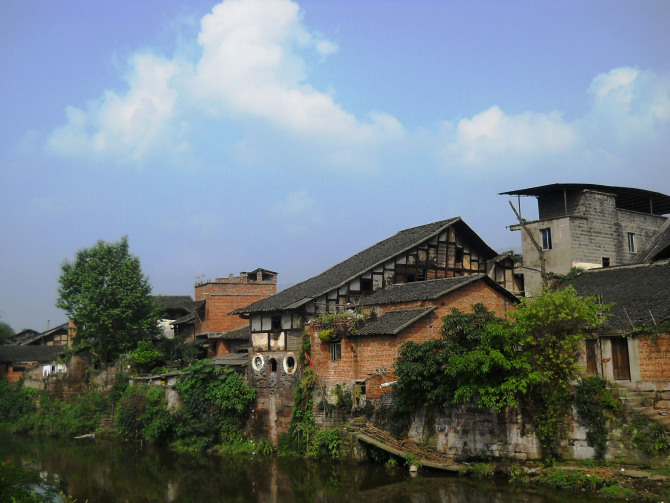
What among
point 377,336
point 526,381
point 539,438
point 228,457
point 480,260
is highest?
point 480,260

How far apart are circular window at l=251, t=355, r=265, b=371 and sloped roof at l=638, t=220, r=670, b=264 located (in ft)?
65.9

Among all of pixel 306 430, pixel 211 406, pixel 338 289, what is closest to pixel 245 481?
pixel 306 430

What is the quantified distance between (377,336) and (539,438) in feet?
24.8

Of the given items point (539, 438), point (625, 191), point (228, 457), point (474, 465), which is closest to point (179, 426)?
point (228, 457)

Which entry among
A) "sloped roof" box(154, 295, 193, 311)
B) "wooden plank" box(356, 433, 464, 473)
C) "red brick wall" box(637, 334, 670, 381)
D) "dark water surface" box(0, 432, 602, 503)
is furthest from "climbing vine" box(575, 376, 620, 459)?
"sloped roof" box(154, 295, 193, 311)

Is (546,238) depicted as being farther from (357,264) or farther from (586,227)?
(357,264)

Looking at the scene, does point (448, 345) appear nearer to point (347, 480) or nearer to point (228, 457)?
point (347, 480)

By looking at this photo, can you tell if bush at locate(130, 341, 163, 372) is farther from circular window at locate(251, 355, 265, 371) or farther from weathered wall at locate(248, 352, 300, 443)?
circular window at locate(251, 355, 265, 371)

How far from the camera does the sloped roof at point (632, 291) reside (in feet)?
60.8

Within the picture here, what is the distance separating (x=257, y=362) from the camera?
30297 mm

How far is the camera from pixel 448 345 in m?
20.9

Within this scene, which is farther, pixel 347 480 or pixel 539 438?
pixel 347 480

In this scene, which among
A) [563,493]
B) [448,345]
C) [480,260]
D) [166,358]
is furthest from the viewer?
[166,358]

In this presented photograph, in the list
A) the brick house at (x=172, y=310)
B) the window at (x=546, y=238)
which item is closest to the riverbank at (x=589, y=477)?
the window at (x=546, y=238)
